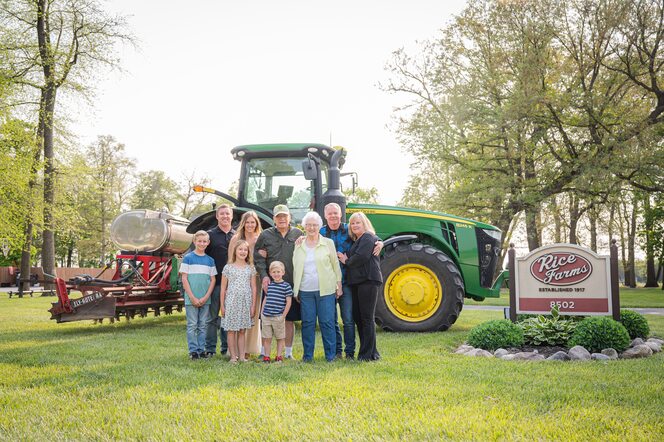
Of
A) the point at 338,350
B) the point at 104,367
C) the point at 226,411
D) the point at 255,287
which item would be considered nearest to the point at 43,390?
the point at 104,367

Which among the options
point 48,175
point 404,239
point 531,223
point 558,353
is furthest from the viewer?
point 531,223

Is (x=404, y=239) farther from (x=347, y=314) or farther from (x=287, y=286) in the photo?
(x=287, y=286)

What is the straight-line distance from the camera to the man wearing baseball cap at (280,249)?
219 inches

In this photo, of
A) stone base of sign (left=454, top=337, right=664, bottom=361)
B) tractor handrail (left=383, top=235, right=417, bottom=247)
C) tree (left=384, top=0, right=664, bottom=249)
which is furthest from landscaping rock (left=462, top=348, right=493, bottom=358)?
tree (left=384, top=0, right=664, bottom=249)

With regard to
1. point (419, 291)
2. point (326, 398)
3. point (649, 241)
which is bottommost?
point (326, 398)

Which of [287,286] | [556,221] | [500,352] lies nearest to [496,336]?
[500,352]

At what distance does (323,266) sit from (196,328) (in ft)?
5.02

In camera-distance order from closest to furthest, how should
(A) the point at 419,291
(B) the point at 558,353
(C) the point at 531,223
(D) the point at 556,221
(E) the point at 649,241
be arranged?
1. (B) the point at 558,353
2. (A) the point at 419,291
3. (C) the point at 531,223
4. (D) the point at 556,221
5. (E) the point at 649,241

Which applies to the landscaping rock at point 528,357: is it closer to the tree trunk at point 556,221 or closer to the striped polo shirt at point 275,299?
the striped polo shirt at point 275,299

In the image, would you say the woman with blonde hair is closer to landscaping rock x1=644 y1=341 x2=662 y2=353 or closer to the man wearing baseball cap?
the man wearing baseball cap

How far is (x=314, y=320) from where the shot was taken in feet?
18.0

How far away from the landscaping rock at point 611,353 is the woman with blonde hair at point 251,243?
12.1 feet

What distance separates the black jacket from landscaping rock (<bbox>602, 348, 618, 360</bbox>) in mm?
2533

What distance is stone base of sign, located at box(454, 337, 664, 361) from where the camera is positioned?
5551mm
